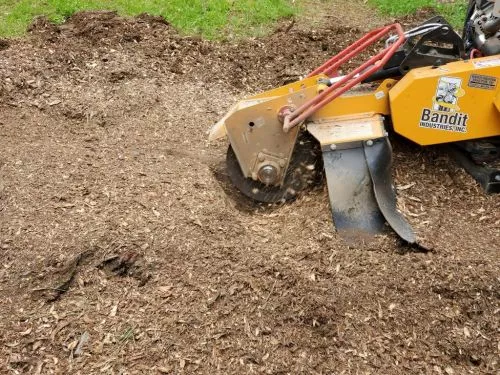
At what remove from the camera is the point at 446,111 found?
3.75 metres

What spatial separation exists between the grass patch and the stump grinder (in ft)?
9.78

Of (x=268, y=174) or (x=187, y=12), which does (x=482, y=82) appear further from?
(x=187, y=12)

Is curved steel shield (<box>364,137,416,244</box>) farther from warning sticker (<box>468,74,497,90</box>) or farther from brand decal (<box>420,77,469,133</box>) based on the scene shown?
warning sticker (<box>468,74,497,90</box>)

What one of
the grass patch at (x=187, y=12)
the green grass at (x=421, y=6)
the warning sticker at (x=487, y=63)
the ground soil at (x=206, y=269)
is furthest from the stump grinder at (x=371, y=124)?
the green grass at (x=421, y=6)

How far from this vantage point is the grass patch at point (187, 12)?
6770 mm

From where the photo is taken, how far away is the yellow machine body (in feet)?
12.1

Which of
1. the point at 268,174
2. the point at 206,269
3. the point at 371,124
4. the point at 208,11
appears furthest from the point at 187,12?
the point at 206,269

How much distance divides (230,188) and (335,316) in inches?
55.8

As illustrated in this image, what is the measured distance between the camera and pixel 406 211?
3859 millimetres

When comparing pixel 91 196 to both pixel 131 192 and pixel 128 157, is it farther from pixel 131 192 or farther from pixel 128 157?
pixel 128 157

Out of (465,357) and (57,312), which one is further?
(57,312)

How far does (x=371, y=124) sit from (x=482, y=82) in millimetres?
687

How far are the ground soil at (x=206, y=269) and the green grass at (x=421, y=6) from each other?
338 cm

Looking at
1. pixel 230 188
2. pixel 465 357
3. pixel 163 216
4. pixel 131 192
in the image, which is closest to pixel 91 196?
pixel 131 192
